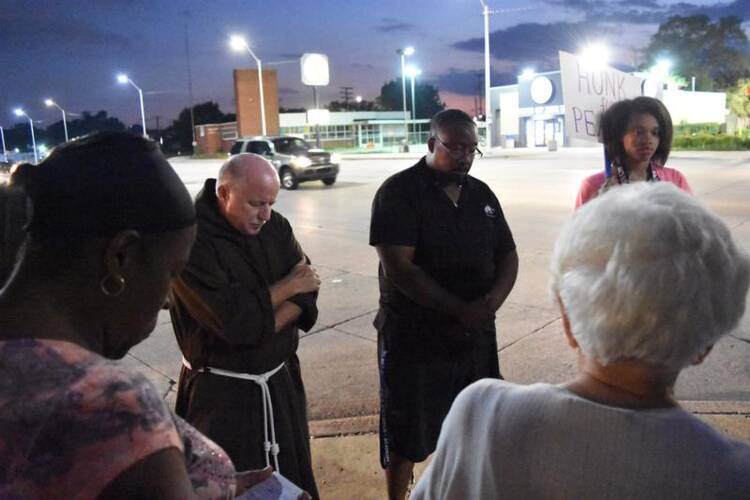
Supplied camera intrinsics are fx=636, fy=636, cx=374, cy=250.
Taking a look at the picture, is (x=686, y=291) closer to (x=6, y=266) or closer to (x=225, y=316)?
(x=6, y=266)

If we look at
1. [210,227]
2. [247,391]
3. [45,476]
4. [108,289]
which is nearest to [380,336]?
[247,391]

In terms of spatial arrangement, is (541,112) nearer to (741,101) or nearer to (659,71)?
(741,101)

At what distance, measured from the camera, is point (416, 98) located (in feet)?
387

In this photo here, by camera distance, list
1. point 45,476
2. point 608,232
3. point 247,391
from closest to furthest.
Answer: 1. point 45,476
2. point 608,232
3. point 247,391

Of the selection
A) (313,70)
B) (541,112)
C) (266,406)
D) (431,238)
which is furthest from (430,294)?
(541,112)

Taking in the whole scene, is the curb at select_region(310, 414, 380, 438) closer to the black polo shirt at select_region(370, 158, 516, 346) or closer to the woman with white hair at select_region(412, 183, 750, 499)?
the black polo shirt at select_region(370, 158, 516, 346)

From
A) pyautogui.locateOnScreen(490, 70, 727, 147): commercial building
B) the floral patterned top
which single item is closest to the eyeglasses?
the floral patterned top

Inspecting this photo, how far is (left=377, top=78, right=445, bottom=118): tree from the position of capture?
116 m

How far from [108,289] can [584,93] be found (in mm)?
4170

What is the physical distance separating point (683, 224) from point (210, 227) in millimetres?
1864

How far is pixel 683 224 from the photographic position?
3.84 feet

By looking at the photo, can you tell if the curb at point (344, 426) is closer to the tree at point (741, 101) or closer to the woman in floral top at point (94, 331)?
the woman in floral top at point (94, 331)

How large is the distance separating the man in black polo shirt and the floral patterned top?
2.11 meters

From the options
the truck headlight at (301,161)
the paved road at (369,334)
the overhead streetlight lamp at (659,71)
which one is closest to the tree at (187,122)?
the overhead streetlight lamp at (659,71)
